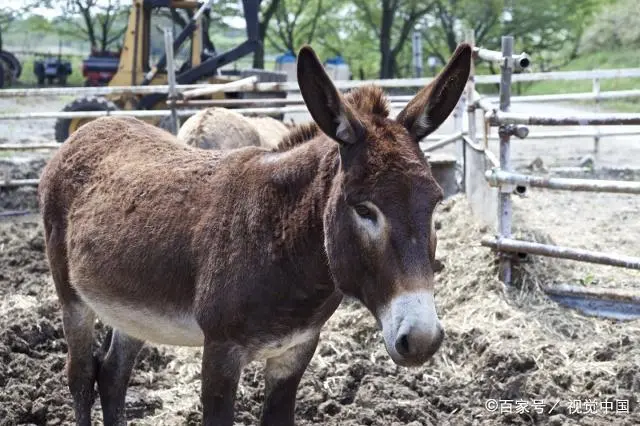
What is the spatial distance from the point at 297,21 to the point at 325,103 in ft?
129

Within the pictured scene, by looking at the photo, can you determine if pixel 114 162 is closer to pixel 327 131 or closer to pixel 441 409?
pixel 327 131

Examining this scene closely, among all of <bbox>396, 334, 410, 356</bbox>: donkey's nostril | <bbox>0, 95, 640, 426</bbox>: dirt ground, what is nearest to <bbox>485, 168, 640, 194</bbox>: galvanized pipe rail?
<bbox>0, 95, 640, 426</bbox>: dirt ground

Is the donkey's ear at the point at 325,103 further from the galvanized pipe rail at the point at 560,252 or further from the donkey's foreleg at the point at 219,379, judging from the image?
the galvanized pipe rail at the point at 560,252

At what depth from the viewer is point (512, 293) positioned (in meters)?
5.60

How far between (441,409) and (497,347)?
73 cm

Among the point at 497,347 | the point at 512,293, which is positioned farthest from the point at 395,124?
the point at 512,293

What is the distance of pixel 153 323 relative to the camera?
338 cm

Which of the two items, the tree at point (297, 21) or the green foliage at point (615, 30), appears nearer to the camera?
the green foliage at point (615, 30)

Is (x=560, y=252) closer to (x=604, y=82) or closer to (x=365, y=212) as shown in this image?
(x=365, y=212)

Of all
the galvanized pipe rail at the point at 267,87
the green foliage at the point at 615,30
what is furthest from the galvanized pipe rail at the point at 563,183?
the green foliage at the point at 615,30

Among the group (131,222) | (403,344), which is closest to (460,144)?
(131,222)

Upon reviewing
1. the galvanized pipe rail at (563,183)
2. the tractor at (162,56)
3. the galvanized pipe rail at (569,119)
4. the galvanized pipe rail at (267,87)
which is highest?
the tractor at (162,56)

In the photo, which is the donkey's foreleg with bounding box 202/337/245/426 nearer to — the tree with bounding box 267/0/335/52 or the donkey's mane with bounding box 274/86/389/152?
the donkey's mane with bounding box 274/86/389/152

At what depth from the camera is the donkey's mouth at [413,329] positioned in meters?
2.38
